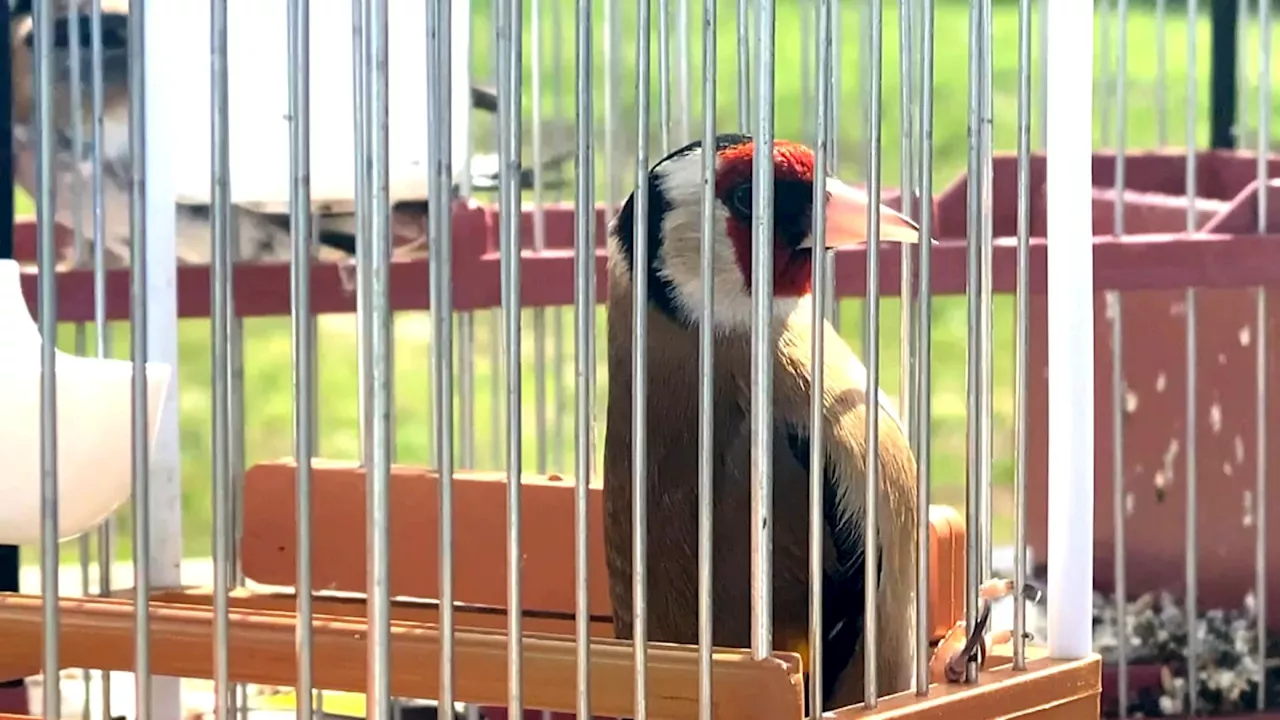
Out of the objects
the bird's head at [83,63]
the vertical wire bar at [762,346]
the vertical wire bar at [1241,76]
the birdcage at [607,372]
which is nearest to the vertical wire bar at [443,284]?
the birdcage at [607,372]

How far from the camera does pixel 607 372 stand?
1036mm

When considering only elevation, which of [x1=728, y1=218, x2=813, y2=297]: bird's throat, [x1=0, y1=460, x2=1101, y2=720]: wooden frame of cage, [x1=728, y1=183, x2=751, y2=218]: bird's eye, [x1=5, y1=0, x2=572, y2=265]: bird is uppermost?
[x1=5, y1=0, x2=572, y2=265]: bird

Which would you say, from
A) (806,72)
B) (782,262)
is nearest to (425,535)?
(782,262)

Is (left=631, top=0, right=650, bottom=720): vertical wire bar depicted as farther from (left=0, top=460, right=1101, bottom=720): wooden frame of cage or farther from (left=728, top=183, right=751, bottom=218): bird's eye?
(left=728, top=183, right=751, bottom=218): bird's eye

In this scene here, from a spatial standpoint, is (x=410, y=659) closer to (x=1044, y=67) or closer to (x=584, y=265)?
(x=584, y=265)

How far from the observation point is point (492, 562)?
964mm

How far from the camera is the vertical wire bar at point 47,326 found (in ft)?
1.81

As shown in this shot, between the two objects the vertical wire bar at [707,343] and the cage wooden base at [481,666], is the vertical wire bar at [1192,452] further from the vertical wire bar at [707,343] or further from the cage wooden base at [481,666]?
the vertical wire bar at [707,343]

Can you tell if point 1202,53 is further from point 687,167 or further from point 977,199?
point 977,199

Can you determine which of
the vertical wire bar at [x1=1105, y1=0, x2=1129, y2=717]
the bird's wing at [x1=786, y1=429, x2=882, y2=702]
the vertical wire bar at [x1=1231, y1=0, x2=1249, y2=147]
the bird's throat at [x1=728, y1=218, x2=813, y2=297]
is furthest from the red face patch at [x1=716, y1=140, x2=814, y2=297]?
the vertical wire bar at [x1=1231, y1=0, x2=1249, y2=147]

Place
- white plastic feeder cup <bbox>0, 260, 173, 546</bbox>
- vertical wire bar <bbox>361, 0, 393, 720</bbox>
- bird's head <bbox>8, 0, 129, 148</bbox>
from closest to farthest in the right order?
vertical wire bar <bbox>361, 0, 393, 720</bbox> < white plastic feeder cup <bbox>0, 260, 173, 546</bbox> < bird's head <bbox>8, 0, 129, 148</bbox>

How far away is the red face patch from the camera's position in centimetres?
92

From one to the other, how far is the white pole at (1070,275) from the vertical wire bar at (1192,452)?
0.78 meters

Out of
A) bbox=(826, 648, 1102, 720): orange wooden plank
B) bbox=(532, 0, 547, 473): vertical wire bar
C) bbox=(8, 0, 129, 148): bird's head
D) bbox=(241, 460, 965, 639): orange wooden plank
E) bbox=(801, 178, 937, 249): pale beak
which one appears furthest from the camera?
bbox=(532, 0, 547, 473): vertical wire bar
